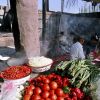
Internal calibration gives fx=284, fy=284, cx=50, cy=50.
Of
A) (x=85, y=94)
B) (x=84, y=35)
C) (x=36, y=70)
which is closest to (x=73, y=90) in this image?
(x=85, y=94)

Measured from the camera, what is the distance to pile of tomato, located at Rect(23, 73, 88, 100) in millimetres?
4000

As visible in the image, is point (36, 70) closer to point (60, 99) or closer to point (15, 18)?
point (60, 99)

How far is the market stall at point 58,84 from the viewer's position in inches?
157

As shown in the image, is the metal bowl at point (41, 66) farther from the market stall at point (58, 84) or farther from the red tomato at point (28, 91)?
the red tomato at point (28, 91)

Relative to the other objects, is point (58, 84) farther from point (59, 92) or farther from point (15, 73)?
point (15, 73)

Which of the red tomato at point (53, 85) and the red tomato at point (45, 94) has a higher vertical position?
the red tomato at point (53, 85)

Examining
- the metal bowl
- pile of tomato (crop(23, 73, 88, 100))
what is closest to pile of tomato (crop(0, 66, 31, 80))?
pile of tomato (crop(23, 73, 88, 100))

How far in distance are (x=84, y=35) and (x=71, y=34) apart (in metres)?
0.60

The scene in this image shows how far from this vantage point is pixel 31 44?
7500mm

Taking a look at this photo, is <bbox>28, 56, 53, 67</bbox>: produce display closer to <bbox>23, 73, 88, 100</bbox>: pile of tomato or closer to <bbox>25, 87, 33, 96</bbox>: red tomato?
<bbox>23, 73, 88, 100</bbox>: pile of tomato

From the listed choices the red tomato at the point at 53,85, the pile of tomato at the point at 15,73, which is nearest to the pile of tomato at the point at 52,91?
the red tomato at the point at 53,85

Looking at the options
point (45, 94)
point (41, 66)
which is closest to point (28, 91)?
point (45, 94)

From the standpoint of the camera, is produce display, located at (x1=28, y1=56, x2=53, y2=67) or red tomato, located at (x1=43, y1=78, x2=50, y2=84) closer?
red tomato, located at (x1=43, y1=78, x2=50, y2=84)

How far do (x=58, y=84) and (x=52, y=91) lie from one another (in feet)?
0.60
